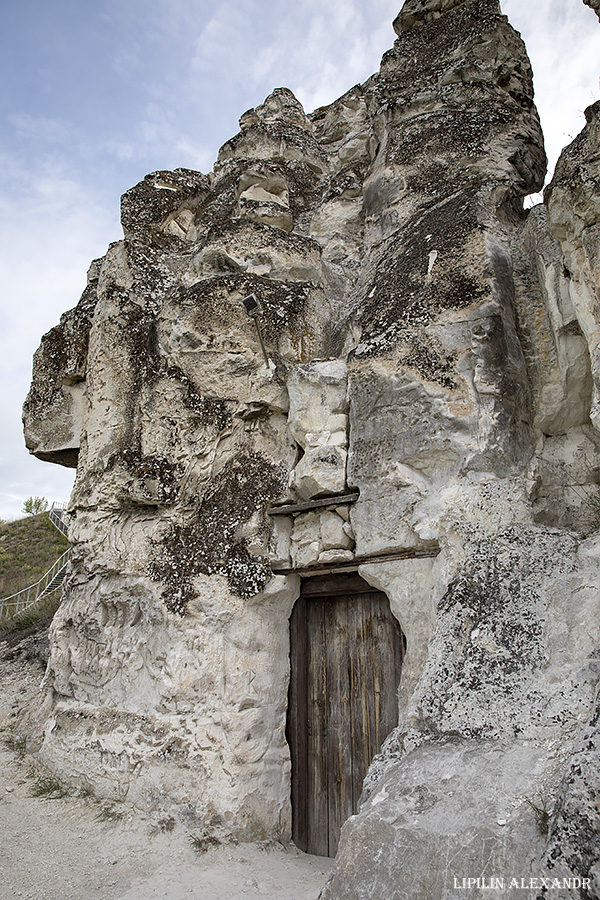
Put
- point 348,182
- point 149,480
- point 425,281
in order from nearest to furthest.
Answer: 1. point 425,281
2. point 149,480
3. point 348,182

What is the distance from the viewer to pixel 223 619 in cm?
432

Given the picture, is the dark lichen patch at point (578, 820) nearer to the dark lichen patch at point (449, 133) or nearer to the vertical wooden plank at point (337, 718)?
the vertical wooden plank at point (337, 718)

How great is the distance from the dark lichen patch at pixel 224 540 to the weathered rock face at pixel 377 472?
0.02 m

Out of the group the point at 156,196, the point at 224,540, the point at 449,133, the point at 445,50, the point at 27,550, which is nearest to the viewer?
the point at 224,540

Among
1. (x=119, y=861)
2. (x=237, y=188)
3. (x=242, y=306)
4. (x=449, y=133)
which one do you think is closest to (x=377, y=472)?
(x=242, y=306)

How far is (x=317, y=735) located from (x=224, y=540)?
151 cm

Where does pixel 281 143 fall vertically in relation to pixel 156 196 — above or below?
above

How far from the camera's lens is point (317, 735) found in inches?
173

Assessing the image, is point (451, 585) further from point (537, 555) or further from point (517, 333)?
point (517, 333)

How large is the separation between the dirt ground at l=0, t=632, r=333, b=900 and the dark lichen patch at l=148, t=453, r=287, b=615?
1.41 m

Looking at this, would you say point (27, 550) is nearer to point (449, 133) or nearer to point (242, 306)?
point (242, 306)

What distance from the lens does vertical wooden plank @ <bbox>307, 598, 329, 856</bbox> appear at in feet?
13.8

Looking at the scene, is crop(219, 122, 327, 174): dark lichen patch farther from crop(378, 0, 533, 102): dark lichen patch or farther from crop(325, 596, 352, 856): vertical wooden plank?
crop(325, 596, 352, 856): vertical wooden plank

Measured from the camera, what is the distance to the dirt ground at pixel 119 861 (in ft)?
11.4
